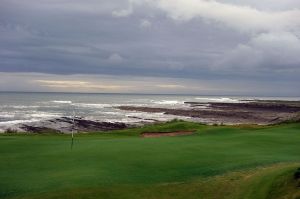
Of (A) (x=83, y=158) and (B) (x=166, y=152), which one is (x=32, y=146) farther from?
(B) (x=166, y=152)

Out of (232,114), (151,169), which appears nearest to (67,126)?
(151,169)

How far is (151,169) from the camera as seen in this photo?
2173 centimetres

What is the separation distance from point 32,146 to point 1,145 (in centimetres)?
219

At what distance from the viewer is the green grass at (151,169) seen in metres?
18.0

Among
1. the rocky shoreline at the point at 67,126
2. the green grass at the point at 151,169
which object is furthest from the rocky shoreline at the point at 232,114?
the green grass at the point at 151,169

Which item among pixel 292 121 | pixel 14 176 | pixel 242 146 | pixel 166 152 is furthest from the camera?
pixel 292 121

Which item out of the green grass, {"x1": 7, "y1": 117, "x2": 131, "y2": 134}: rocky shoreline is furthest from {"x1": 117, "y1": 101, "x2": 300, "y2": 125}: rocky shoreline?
the green grass

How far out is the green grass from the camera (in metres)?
18.0

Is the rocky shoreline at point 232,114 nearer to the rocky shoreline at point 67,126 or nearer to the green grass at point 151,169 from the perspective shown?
the rocky shoreline at point 67,126

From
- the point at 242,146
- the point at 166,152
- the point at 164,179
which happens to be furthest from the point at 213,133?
the point at 164,179

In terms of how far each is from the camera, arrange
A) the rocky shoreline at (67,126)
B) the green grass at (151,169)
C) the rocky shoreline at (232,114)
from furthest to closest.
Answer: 1. the rocky shoreline at (232,114)
2. the rocky shoreline at (67,126)
3. the green grass at (151,169)

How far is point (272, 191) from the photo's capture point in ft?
56.6

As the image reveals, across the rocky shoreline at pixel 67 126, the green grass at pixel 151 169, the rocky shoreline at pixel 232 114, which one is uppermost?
the green grass at pixel 151 169

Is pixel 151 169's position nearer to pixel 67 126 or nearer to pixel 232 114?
pixel 67 126
